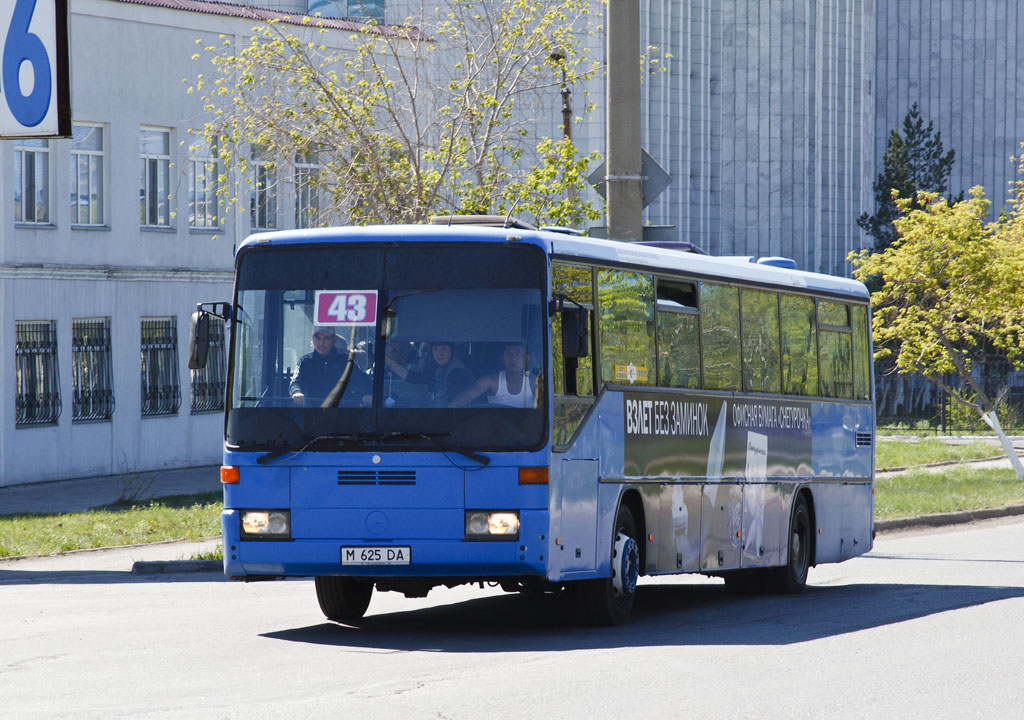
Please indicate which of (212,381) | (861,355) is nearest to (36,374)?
(212,381)

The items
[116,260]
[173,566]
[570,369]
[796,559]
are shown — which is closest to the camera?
[570,369]

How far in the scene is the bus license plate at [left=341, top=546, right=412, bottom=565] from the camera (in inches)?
422

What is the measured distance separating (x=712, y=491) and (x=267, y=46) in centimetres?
1298

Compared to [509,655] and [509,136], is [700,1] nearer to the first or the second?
[509,136]

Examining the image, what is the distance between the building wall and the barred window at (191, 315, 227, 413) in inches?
2417

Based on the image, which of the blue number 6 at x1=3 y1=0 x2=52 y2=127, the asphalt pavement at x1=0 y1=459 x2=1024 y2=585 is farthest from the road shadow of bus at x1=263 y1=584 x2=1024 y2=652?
the blue number 6 at x1=3 y1=0 x2=52 y2=127

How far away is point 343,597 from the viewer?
39.9ft

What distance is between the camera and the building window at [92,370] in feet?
100.0

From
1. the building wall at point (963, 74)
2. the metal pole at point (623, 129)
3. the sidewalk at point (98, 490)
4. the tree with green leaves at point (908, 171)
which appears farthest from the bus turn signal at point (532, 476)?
the building wall at point (963, 74)

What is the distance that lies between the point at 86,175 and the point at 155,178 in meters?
1.83

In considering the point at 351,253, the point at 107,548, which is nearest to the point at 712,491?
the point at 351,253

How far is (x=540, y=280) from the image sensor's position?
1105 centimetres

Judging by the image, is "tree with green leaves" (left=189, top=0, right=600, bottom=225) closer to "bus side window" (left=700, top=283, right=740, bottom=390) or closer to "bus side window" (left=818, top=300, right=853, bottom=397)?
"bus side window" (left=818, top=300, right=853, bottom=397)

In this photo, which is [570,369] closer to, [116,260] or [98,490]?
[98,490]
